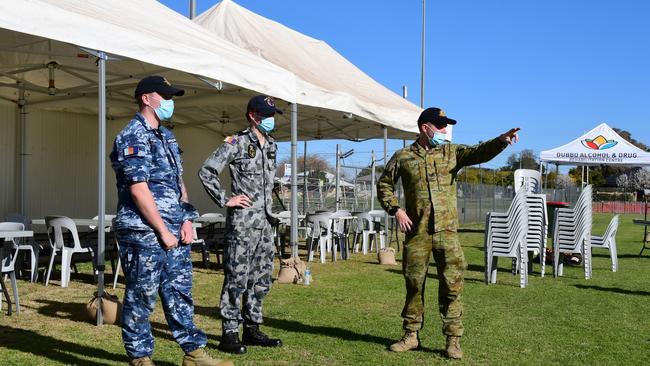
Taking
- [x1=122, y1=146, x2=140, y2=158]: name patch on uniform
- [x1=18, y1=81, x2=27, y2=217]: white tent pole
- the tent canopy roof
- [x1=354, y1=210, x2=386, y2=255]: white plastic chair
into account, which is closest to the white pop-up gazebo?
[x1=354, y1=210, x2=386, y2=255]: white plastic chair

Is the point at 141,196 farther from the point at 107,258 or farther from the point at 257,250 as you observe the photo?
the point at 107,258

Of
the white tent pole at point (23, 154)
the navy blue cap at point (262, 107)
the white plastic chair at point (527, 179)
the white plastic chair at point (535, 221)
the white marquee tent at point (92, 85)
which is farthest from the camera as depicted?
the white tent pole at point (23, 154)

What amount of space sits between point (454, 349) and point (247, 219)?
5.89ft

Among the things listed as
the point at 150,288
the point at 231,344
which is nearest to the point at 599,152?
the point at 231,344

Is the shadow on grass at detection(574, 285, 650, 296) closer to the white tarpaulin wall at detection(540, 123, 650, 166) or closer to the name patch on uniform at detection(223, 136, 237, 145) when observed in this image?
the name patch on uniform at detection(223, 136, 237, 145)

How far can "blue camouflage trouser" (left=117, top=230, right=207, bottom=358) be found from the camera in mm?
3855

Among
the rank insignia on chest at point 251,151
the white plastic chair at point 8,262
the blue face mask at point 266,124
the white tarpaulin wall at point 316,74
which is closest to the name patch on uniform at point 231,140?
the rank insignia on chest at point 251,151

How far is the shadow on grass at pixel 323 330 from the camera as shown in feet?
18.7

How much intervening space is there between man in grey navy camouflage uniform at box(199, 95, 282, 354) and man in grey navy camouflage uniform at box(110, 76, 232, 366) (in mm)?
865

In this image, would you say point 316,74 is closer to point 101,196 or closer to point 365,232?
point 365,232

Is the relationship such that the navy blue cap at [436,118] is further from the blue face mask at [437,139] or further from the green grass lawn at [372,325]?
the green grass lawn at [372,325]

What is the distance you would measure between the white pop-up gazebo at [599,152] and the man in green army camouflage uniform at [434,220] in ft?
52.4

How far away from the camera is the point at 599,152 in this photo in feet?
65.7

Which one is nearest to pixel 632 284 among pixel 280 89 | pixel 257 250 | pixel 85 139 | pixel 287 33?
pixel 280 89
